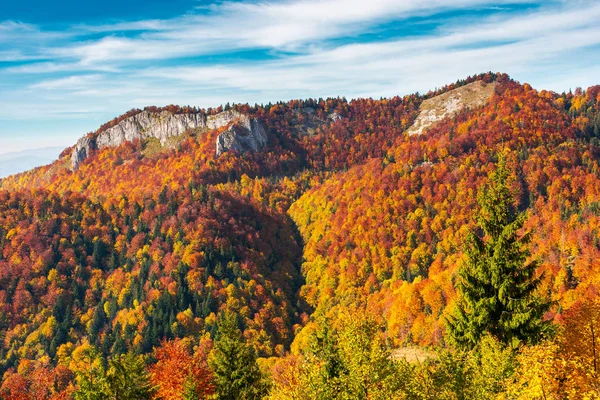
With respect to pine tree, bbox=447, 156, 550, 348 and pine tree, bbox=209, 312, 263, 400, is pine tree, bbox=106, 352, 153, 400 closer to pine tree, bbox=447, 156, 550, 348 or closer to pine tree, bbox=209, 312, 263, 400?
pine tree, bbox=209, 312, 263, 400

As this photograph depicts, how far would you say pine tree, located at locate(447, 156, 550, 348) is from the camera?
112 feet

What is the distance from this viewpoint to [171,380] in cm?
4847

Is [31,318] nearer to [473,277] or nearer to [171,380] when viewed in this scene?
[171,380]

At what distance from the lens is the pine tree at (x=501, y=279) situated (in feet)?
112

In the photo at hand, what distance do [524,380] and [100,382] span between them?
122ft

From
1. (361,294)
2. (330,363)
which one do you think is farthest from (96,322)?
(330,363)

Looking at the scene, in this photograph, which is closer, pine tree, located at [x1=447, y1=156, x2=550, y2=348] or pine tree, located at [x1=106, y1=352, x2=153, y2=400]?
pine tree, located at [x1=447, y1=156, x2=550, y2=348]

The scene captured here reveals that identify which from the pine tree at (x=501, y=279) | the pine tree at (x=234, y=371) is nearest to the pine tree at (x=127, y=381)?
the pine tree at (x=234, y=371)

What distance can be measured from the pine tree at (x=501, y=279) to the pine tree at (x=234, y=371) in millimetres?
22447

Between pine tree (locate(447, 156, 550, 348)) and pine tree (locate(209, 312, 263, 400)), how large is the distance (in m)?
22.4

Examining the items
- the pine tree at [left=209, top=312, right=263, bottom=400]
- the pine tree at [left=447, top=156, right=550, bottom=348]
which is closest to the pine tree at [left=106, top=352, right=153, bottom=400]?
the pine tree at [left=209, top=312, right=263, bottom=400]

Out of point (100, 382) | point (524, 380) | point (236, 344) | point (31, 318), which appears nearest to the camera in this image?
point (524, 380)

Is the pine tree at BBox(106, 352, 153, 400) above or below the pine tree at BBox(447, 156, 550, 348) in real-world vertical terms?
below

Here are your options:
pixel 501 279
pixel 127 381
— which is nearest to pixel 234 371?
pixel 127 381
